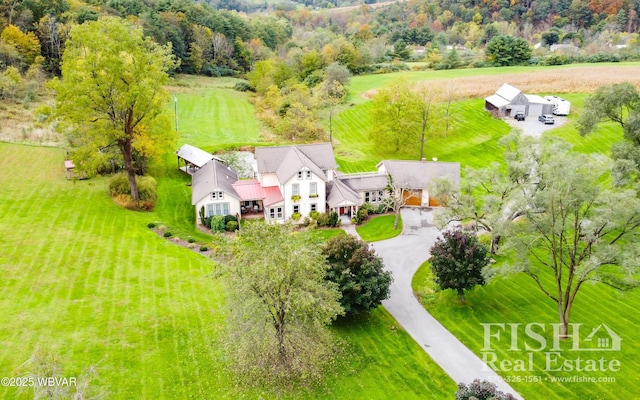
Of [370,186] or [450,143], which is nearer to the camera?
[370,186]

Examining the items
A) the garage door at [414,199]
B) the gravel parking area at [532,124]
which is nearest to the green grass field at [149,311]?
the garage door at [414,199]

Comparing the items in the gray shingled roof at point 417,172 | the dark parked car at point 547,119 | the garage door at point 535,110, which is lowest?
the gray shingled roof at point 417,172

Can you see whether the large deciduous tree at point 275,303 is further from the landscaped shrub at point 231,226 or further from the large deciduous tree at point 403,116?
the large deciduous tree at point 403,116

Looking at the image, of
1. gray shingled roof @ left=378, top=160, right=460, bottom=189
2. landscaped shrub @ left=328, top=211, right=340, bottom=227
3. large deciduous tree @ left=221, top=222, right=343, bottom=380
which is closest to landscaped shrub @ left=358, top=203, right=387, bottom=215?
gray shingled roof @ left=378, top=160, right=460, bottom=189

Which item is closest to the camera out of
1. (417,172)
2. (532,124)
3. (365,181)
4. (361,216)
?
(361,216)

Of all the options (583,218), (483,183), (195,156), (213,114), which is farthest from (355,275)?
(213,114)

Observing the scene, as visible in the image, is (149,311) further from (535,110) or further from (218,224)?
(535,110)

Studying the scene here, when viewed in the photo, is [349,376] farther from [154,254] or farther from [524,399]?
[154,254]
